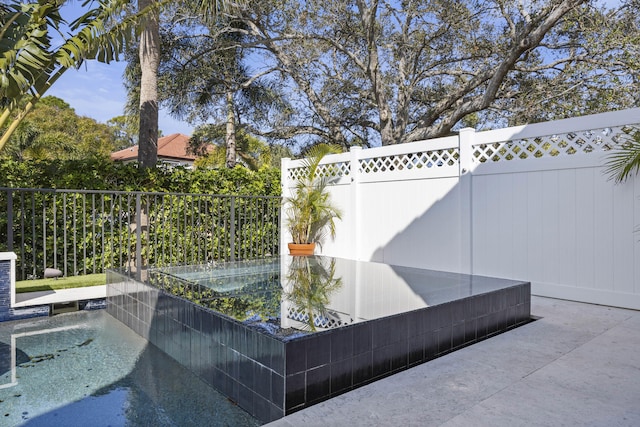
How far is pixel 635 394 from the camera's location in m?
2.20

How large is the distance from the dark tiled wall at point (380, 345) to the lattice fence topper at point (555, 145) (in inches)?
89.1

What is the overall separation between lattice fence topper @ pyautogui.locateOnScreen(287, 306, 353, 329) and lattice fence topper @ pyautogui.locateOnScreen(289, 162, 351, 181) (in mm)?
4753

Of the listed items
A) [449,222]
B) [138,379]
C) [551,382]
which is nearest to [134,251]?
[138,379]

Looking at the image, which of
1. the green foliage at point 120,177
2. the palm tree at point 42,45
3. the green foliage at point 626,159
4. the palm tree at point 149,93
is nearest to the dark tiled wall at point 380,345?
the green foliage at point 626,159

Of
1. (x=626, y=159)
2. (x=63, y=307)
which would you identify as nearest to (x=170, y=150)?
(x=63, y=307)

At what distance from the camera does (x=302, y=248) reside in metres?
7.32

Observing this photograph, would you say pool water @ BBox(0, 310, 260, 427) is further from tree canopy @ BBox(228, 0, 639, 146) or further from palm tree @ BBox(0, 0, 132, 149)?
tree canopy @ BBox(228, 0, 639, 146)

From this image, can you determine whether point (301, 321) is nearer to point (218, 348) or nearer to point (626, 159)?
point (218, 348)

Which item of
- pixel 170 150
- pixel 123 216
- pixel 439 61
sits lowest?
pixel 123 216

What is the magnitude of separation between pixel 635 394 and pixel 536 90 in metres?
8.03

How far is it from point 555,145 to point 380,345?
365cm

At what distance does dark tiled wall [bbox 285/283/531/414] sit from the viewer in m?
2.07

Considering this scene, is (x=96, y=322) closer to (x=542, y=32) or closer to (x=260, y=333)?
(x=260, y=333)

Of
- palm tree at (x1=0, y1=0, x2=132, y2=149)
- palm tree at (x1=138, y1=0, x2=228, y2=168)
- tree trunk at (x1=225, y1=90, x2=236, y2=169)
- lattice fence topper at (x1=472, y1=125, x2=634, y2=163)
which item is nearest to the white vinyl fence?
lattice fence topper at (x1=472, y1=125, x2=634, y2=163)
